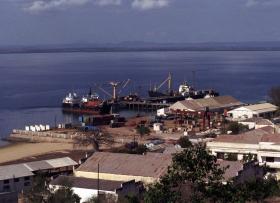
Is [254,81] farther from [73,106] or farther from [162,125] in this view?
[162,125]

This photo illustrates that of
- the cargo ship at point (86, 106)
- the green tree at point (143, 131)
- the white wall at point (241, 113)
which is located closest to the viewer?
the green tree at point (143, 131)

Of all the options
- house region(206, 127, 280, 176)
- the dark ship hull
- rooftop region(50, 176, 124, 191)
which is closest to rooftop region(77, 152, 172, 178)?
rooftop region(50, 176, 124, 191)

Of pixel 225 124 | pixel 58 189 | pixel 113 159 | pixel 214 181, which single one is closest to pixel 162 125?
pixel 225 124

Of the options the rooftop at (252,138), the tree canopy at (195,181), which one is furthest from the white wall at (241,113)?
the tree canopy at (195,181)

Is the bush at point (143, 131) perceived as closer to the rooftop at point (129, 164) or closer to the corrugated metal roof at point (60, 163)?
the corrugated metal roof at point (60, 163)

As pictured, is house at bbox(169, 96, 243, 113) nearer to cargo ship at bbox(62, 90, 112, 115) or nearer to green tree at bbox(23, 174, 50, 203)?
cargo ship at bbox(62, 90, 112, 115)

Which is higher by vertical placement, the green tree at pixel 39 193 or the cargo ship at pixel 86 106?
the green tree at pixel 39 193
